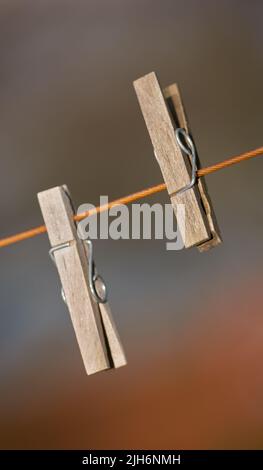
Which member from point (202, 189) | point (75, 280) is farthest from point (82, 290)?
point (202, 189)

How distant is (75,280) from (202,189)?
231 millimetres

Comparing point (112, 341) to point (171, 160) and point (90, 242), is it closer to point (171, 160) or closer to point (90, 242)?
point (90, 242)

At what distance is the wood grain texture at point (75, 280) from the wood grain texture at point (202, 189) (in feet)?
0.59

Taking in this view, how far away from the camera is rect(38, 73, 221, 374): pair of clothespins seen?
0.87 meters

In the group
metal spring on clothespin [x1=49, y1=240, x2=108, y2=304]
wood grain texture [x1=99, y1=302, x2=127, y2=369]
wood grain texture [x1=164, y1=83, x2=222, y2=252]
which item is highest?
wood grain texture [x1=164, y1=83, x2=222, y2=252]

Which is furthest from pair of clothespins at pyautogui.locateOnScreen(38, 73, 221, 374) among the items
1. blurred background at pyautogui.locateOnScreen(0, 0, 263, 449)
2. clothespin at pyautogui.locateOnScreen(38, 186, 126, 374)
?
blurred background at pyautogui.locateOnScreen(0, 0, 263, 449)

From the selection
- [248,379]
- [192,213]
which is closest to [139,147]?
[248,379]

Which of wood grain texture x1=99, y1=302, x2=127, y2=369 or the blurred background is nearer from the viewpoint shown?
wood grain texture x1=99, y1=302, x2=127, y2=369

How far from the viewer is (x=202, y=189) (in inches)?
35.0

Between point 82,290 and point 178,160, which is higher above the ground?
point 178,160

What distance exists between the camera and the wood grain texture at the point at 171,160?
34.3 inches

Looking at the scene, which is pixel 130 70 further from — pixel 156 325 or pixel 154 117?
pixel 154 117

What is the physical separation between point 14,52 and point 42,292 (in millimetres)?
1111

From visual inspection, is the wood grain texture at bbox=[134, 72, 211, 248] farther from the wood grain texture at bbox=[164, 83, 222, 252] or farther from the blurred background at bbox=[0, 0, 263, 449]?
the blurred background at bbox=[0, 0, 263, 449]
